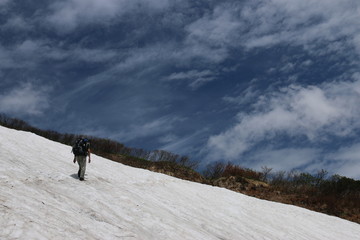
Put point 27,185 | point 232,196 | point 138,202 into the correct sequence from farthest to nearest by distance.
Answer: point 232,196 < point 138,202 < point 27,185

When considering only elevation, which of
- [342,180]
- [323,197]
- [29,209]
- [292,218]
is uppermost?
[342,180]

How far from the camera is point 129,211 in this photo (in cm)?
1315

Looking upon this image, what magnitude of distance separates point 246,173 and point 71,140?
1564 inches

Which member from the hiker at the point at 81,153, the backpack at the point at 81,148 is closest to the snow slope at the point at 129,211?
the hiker at the point at 81,153

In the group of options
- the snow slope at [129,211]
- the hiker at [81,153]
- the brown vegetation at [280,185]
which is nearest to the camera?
the snow slope at [129,211]

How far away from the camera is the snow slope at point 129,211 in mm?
9164

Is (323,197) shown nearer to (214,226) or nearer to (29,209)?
(214,226)

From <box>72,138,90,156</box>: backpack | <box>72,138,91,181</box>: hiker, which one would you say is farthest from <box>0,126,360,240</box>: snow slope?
<box>72,138,90,156</box>: backpack

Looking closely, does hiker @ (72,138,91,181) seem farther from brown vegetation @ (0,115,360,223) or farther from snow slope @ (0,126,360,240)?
brown vegetation @ (0,115,360,223)

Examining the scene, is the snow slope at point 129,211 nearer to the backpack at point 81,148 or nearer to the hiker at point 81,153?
the hiker at point 81,153

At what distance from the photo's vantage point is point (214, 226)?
1577cm

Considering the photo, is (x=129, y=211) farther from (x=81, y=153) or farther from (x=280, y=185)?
(x=280, y=185)

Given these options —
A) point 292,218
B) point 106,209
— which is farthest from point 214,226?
point 292,218

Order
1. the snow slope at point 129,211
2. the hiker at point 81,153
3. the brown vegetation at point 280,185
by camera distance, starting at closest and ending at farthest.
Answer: the snow slope at point 129,211, the hiker at point 81,153, the brown vegetation at point 280,185
